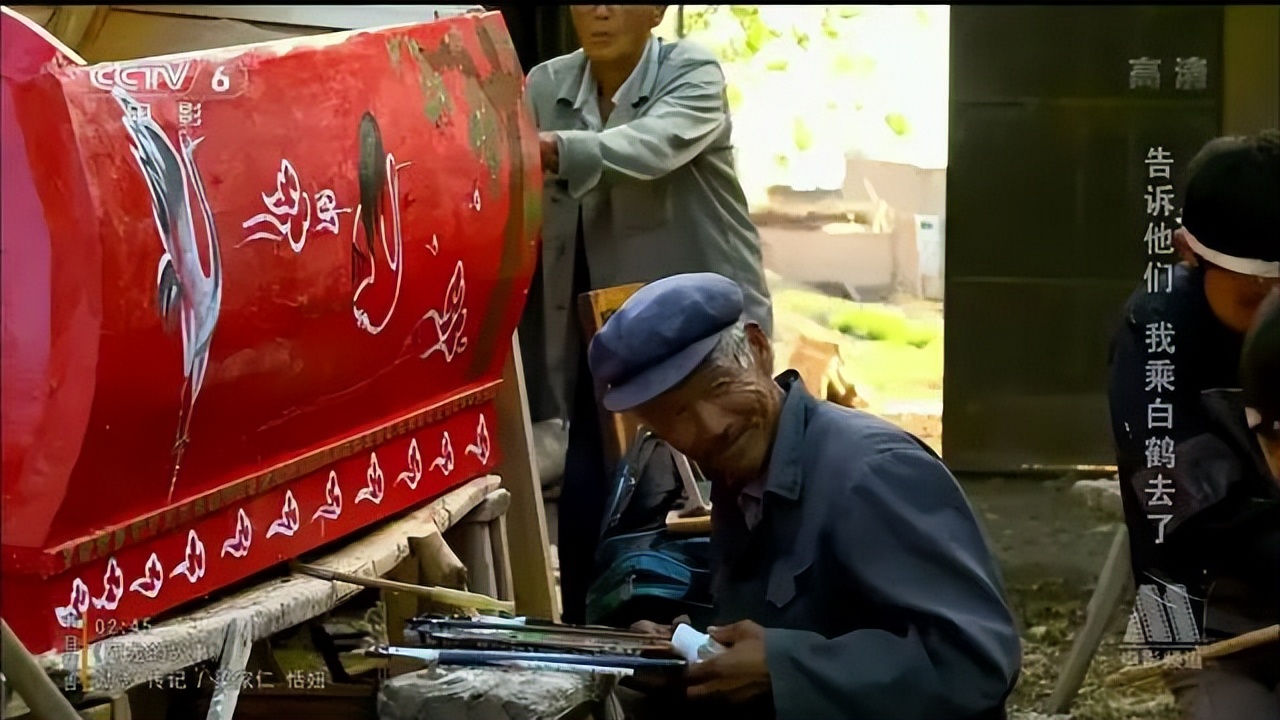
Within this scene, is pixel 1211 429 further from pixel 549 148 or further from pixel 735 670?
pixel 549 148

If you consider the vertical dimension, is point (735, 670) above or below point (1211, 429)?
below

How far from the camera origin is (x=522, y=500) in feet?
6.67

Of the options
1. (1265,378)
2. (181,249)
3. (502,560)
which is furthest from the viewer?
(502,560)

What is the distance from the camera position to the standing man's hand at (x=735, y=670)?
1623 mm

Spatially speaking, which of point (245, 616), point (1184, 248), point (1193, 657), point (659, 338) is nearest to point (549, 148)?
point (659, 338)

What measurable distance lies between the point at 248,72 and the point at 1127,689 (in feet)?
4.27

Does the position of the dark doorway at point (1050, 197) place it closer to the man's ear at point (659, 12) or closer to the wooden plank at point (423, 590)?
the man's ear at point (659, 12)

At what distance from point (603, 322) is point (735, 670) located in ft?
1.60

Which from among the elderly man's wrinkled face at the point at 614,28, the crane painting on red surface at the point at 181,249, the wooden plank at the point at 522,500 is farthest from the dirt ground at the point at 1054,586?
the crane painting on red surface at the point at 181,249

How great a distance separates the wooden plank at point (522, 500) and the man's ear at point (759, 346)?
42 centimetres

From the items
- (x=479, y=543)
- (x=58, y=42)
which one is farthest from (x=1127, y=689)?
(x=58, y=42)

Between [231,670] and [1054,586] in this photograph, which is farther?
[1054,586]

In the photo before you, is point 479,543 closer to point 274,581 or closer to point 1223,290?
point 274,581

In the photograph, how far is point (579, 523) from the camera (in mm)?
1959
